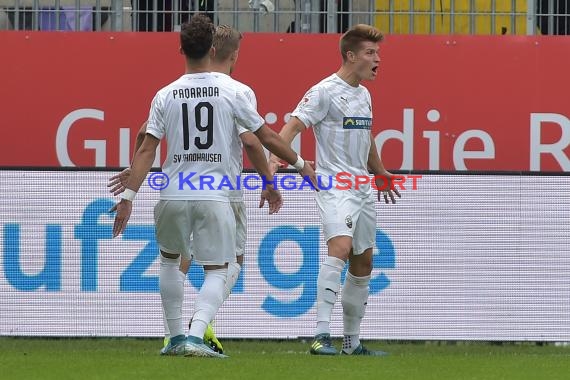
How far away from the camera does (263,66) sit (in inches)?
489

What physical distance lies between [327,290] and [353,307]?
0.25 metres

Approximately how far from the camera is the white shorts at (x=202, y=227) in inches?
278

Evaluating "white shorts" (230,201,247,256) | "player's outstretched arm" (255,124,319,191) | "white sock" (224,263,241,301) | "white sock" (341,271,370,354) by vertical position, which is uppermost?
"player's outstretched arm" (255,124,319,191)

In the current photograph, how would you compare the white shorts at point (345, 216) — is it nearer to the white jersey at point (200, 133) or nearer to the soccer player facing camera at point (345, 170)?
the soccer player facing camera at point (345, 170)

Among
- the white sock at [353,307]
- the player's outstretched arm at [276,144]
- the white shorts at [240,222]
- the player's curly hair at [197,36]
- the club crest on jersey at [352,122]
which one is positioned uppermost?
the player's curly hair at [197,36]

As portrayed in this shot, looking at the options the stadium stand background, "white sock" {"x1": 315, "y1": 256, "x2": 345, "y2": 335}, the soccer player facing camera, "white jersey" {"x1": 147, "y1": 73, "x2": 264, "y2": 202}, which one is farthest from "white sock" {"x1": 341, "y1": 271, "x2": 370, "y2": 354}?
the stadium stand background

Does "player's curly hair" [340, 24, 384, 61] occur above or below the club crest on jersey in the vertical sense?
above

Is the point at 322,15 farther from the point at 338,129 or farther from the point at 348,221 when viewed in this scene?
the point at 348,221

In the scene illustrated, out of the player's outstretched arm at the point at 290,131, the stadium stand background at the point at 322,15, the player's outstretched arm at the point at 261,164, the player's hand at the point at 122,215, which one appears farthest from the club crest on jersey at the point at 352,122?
the stadium stand background at the point at 322,15

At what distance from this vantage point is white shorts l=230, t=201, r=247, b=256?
305 inches

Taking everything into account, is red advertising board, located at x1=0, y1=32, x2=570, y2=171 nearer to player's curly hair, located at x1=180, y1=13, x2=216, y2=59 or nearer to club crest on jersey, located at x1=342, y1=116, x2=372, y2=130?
club crest on jersey, located at x1=342, y1=116, x2=372, y2=130

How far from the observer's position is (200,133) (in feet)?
23.1

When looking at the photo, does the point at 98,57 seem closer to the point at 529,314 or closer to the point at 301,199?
the point at 301,199

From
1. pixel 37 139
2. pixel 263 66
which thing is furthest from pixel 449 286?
→ pixel 37 139
